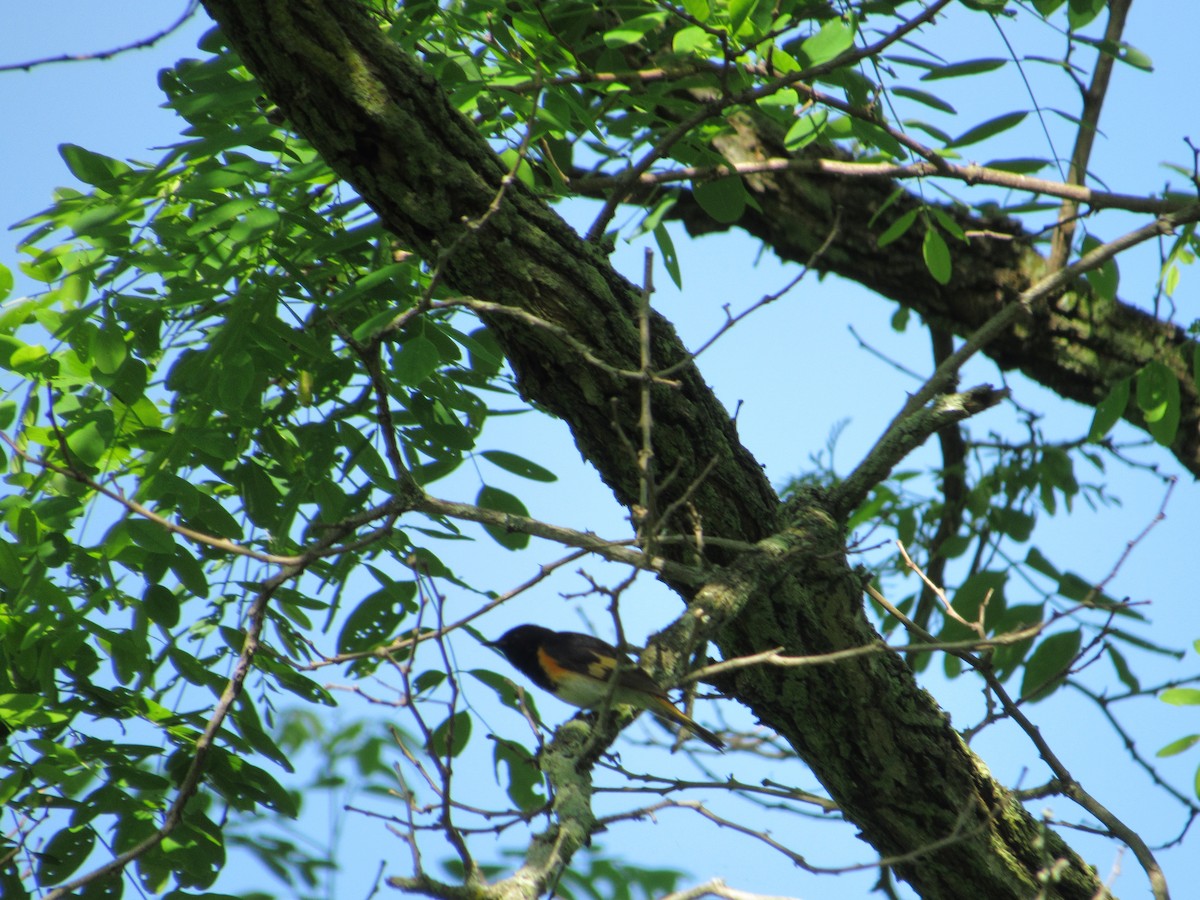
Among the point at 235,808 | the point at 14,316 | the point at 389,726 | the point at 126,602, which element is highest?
the point at 14,316

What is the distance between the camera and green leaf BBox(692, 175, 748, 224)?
3924 millimetres

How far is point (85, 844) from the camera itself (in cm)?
328

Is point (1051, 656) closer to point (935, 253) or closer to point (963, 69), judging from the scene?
point (935, 253)

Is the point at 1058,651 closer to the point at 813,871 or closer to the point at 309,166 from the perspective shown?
the point at 813,871

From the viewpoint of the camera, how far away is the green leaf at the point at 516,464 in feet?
12.6

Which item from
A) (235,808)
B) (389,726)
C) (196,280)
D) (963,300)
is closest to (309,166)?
(196,280)

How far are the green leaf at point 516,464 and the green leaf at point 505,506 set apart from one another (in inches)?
3.6

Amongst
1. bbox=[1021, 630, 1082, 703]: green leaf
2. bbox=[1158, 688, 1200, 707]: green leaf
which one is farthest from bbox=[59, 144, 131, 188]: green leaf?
bbox=[1158, 688, 1200, 707]: green leaf

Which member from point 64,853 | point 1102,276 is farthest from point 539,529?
point 1102,276

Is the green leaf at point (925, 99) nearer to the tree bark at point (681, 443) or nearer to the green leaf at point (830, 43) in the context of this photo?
the green leaf at point (830, 43)

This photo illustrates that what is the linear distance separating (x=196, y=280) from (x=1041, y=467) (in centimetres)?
436

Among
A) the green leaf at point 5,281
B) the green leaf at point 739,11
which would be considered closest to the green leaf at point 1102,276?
the green leaf at point 739,11

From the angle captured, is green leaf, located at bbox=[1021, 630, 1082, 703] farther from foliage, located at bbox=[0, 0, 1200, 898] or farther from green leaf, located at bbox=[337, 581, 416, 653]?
green leaf, located at bbox=[337, 581, 416, 653]

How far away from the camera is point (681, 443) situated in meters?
3.21
